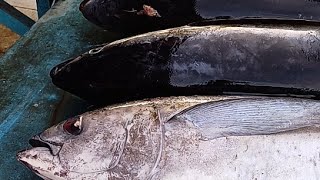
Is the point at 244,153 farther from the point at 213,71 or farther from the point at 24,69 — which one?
the point at 24,69

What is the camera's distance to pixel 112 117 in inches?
79.7

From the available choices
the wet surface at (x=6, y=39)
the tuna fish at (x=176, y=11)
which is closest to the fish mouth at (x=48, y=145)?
the tuna fish at (x=176, y=11)

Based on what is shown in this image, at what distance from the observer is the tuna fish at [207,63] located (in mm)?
2135

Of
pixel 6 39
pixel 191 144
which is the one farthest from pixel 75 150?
pixel 6 39

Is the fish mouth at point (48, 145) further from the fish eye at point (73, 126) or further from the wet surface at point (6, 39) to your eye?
the wet surface at point (6, 39)

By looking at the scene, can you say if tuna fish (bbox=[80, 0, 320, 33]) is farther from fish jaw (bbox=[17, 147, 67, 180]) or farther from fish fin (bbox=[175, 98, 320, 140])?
fish jaw (bbox=[17, 147, 67, 180])

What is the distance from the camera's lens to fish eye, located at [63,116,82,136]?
6.62 feet

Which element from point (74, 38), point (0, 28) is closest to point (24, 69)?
point (74, 38)

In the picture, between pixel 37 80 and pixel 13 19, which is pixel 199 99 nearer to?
pixel 37 80

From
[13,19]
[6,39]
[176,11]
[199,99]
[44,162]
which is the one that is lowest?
[6,39]

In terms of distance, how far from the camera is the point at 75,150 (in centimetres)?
197

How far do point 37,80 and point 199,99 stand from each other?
3.21 feet

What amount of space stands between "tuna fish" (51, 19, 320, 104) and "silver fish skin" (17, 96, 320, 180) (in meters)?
0.13

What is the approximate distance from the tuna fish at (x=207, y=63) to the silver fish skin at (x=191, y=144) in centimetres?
13
